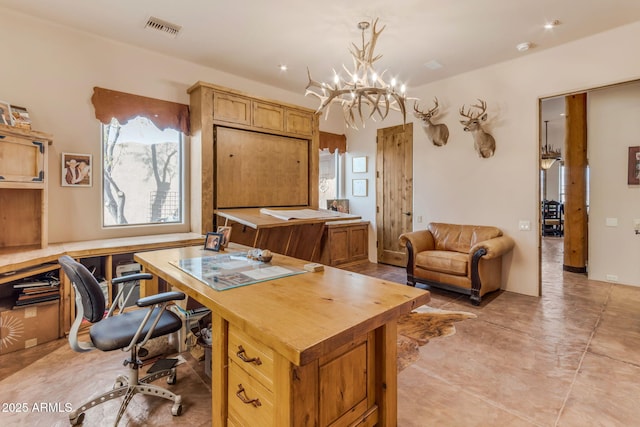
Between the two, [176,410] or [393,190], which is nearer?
[176,410]

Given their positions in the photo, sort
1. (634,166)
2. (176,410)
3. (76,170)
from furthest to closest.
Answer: (634,166), (76,170), (176,410)

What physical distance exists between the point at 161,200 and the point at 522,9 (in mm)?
4711

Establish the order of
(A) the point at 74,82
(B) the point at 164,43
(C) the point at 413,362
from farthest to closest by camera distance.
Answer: (B) the point at 164,43 → (A) the point at 74,82 → (C) the point at 413,362

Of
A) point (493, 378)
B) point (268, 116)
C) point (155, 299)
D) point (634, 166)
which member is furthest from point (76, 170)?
point (634, 166)

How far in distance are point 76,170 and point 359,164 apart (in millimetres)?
4781

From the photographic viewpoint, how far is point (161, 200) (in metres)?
4.16

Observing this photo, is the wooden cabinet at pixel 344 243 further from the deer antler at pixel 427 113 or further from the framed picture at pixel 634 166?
the framed picture at pixel 634 166

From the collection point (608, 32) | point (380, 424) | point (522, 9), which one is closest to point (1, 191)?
point (380, 424)

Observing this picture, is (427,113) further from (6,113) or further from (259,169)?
(6,113)

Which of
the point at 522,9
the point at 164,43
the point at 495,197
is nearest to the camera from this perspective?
the point at 522,9

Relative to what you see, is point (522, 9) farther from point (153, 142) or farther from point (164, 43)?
point (153, 142)

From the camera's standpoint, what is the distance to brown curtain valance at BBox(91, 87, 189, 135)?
358cm

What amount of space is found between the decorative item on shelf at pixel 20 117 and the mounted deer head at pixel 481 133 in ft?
17.3

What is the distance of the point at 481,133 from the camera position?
14.7 feet
